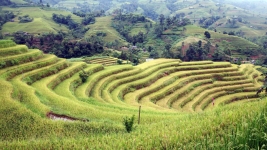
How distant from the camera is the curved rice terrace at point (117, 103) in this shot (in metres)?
6.15

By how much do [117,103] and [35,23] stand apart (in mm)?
71680

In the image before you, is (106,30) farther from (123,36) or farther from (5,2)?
(5,2)

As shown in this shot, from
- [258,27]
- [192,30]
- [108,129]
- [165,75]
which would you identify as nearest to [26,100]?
[108,129]

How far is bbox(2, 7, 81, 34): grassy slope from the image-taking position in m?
75.6

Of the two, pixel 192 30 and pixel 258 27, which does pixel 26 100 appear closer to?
pixel 192 30

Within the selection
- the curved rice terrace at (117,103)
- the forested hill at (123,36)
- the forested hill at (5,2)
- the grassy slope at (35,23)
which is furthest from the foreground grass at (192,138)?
the forested hill at (5,2)

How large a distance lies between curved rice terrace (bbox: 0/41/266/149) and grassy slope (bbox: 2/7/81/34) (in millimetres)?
55872

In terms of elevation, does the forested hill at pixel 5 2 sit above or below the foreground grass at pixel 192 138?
above

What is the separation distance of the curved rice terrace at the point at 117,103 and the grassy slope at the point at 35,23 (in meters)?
55.9

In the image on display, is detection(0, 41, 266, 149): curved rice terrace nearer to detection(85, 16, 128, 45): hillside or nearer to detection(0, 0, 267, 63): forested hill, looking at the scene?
detection(0, 0, 267, 63): forested hill

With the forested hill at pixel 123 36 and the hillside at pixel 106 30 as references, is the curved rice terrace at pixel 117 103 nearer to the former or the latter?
the forested hill at pixel 123 36

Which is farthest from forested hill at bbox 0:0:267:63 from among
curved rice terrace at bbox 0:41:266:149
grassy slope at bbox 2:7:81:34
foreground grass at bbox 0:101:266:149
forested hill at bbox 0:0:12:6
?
foreground grass at bbox 0:101:266:149

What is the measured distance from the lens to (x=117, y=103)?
66.3 feet

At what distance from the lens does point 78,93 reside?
21.0 m
